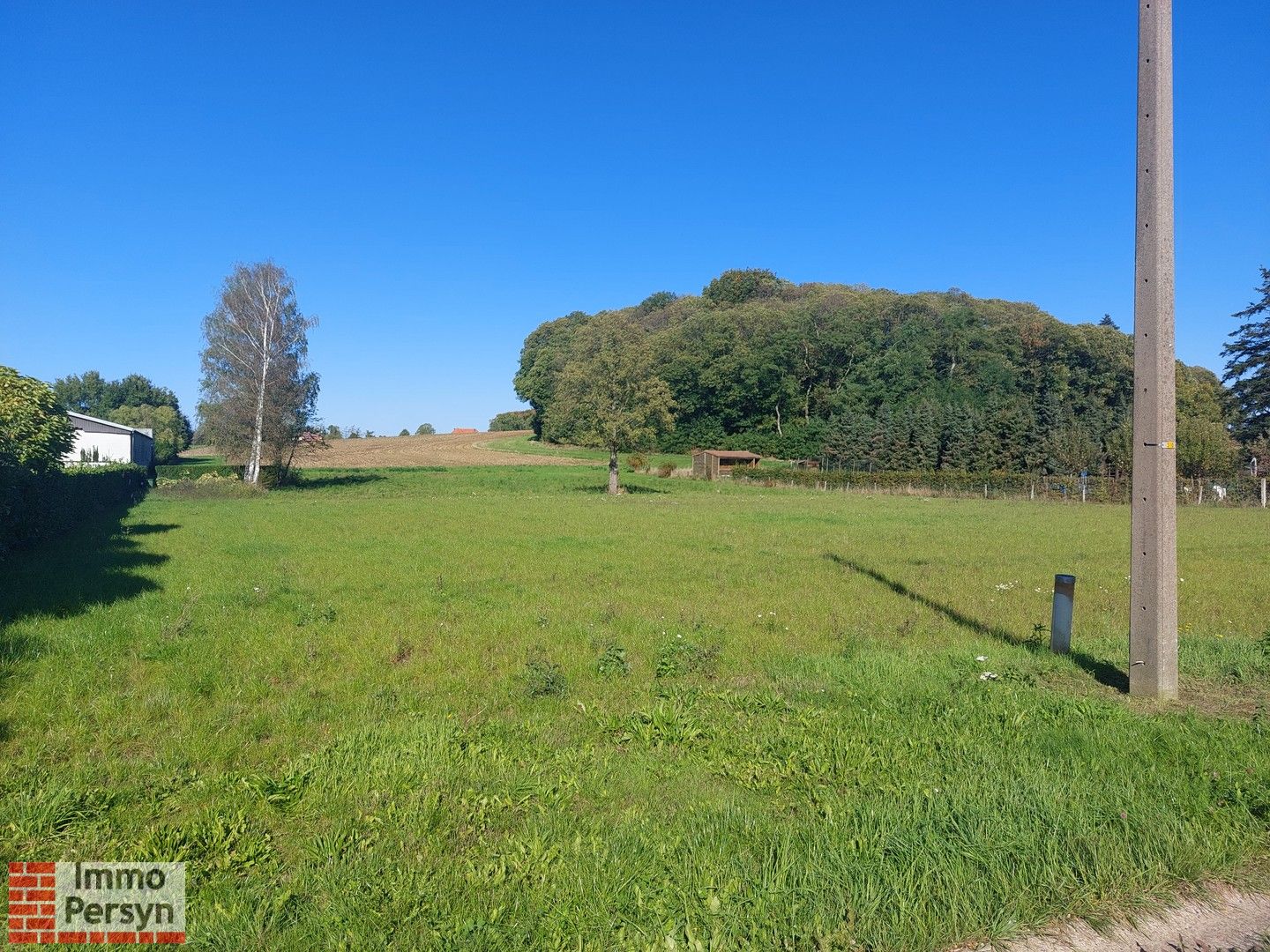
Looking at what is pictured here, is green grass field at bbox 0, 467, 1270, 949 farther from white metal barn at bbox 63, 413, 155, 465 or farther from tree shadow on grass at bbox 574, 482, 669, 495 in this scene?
white metal barn at bbox 63, 413, 155, 465

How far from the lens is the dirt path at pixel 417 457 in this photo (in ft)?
244

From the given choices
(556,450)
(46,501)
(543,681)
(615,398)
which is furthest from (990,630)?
(556,450)

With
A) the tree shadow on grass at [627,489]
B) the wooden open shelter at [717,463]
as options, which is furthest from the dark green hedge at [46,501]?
the wooden open shelter at [717,463]

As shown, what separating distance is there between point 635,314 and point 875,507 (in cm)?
9648

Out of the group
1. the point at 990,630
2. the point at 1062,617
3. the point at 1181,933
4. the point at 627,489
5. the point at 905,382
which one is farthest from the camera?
the point at 905,382

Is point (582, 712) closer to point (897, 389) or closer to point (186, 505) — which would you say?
point (186, 505)

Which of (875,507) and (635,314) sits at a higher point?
(635,314)

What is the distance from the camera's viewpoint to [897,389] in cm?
8456

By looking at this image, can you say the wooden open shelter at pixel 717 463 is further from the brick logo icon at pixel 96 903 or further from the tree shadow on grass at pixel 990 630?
the brick logo icon at pixel 96 903

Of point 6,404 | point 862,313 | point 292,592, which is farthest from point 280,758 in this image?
point 862,313

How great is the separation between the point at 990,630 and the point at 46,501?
20151mm

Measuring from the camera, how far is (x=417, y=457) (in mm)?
79562

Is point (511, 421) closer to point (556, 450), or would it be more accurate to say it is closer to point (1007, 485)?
point (556, 450)

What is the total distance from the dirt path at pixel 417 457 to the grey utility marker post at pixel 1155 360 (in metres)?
66.2
